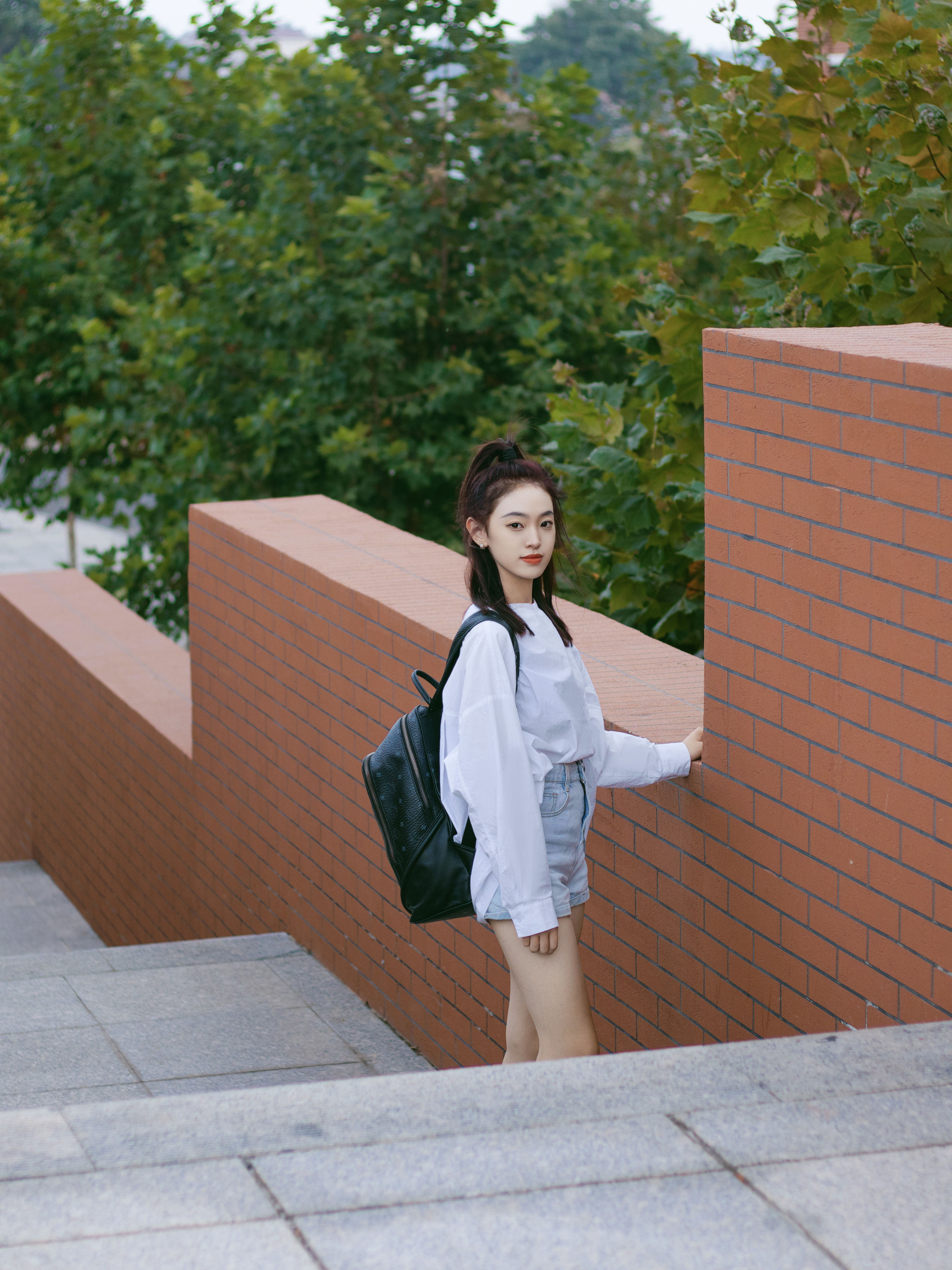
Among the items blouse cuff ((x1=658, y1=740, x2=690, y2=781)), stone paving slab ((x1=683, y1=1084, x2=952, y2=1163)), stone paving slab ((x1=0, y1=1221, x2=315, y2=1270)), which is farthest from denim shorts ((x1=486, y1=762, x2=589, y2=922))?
stone paving slab ((x1=0, y1=1221, x2=315, y2=1270))

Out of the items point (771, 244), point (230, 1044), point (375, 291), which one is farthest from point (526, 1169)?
point (375, 291)

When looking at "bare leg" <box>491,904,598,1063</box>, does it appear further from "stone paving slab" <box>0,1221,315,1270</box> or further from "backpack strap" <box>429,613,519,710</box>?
"stone paving slab" <box>0,1221,315,1270</box>

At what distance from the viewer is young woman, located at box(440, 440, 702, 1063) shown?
304 cm

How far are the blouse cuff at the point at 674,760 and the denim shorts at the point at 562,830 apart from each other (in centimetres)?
23

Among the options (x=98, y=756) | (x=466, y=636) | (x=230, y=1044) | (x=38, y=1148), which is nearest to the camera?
(x=38, y=1148)

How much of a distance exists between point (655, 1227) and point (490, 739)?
1.12 m

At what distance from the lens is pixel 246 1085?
464 centimetres

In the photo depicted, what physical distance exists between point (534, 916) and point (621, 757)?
1.50ft

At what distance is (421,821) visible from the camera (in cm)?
331

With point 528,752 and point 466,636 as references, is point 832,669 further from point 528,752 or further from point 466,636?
point 466,636

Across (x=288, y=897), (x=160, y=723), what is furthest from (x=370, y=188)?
(x=288, y=897)

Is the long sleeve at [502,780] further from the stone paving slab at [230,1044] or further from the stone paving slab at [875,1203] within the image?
the stone paving slab at [230,1044]

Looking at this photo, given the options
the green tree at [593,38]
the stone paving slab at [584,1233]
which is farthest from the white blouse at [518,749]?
the green tree at [593,38]

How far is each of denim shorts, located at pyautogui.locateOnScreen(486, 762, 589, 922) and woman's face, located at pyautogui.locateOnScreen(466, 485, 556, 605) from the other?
1.25 ft
